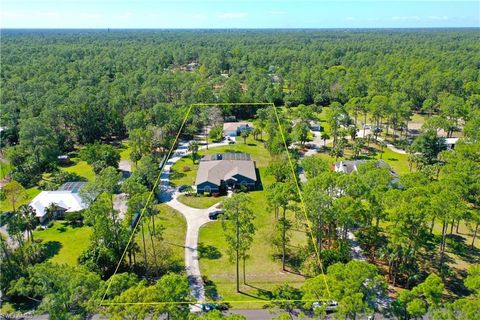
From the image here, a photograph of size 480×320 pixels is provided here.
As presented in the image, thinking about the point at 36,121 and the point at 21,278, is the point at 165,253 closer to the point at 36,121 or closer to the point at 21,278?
the point at 21,278

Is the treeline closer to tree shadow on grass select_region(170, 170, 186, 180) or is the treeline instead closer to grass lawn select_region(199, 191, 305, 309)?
tree shadow on grass select_region(170, 170, 186, 180)

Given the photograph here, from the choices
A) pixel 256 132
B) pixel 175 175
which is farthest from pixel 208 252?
pixel 256 132

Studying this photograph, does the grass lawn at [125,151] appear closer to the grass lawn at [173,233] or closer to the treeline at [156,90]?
the treeline at [156,90]

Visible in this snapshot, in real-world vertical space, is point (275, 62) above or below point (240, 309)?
above

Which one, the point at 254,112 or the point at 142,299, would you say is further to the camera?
the point at 254,112

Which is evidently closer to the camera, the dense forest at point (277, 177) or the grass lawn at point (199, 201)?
the dense forest at point (277, 177)

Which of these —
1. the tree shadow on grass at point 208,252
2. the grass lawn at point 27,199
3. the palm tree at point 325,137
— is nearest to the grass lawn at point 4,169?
the grass lawn at point 27,199

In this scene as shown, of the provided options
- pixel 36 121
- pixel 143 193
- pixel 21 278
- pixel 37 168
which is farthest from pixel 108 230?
pixel 36 121
